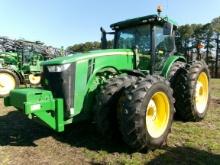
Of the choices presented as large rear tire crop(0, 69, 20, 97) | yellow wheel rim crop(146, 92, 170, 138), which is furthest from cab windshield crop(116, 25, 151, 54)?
large rear tire crop(0, 69, 20, 97)

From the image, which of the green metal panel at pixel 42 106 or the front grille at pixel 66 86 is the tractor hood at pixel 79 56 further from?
the green metal panel at pixel 42 106

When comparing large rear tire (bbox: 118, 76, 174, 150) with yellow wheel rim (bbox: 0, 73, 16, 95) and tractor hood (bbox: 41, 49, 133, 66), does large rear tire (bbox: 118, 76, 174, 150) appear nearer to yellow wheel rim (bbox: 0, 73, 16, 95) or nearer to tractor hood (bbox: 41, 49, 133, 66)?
tractor hood (bbox: 41, 49, 133, 66)

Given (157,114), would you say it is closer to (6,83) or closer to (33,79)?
(6,83)

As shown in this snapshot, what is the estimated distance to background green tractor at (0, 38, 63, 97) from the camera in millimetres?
13141

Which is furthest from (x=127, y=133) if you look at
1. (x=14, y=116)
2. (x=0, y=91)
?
(x=0, y=91)

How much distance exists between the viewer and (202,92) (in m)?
7.95

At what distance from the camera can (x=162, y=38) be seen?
721 centimetres

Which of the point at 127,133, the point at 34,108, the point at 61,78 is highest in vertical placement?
the point at 61,78

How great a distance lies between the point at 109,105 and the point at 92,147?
0.83m

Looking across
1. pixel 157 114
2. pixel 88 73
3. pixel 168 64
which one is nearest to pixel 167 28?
pixel 168 64

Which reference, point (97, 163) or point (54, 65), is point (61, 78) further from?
point (97, 163)

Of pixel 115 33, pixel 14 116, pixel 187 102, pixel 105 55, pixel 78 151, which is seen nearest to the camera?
pixel 78 151

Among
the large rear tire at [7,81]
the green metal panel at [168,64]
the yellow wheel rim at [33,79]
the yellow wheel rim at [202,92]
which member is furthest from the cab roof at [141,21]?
the yellow wheel rim at [33,79]

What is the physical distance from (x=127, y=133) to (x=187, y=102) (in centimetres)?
238
